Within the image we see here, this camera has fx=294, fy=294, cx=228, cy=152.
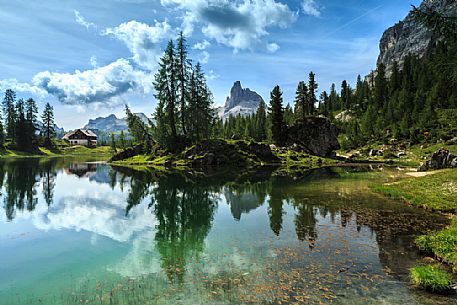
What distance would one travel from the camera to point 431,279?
40.9ft

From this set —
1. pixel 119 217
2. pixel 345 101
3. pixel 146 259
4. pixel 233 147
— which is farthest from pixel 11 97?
pixel 345 101

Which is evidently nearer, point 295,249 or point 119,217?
point 295,249

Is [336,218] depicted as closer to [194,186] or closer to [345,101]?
[194,186]

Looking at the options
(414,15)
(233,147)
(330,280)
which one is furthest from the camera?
(233,147)

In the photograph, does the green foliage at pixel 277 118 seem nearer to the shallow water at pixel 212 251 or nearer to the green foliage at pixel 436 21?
the shallow water at pixel 212 251

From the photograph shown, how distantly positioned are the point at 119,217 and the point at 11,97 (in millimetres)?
172847

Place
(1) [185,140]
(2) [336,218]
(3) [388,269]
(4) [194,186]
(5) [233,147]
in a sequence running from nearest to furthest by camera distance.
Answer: (3) [388,269] < (2) [336,218] < (4) [194,186] < (5) [233,147] < (1) [185,140]

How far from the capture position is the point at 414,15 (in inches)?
875

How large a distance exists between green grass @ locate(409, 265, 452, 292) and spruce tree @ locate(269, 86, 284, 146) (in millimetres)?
91941

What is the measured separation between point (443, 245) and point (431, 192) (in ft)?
57.8

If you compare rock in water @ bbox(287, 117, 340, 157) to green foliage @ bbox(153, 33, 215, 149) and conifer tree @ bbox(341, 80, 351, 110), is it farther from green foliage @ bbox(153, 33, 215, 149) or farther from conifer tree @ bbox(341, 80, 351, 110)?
conifer tree @ bbox(341, 80, 351, 110)

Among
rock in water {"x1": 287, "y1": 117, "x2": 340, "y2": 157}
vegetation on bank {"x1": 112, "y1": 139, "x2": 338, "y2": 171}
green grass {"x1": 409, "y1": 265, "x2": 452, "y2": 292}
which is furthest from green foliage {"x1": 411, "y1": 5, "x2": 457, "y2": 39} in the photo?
rock in water {"x1": 287, "y1": 117, "x2": 340, "y2": 157}

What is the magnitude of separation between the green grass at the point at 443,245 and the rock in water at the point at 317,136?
83475mm

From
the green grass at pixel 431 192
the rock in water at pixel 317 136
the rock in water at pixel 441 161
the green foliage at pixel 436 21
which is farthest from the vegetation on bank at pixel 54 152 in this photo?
the green foliage at pixel 436 21
